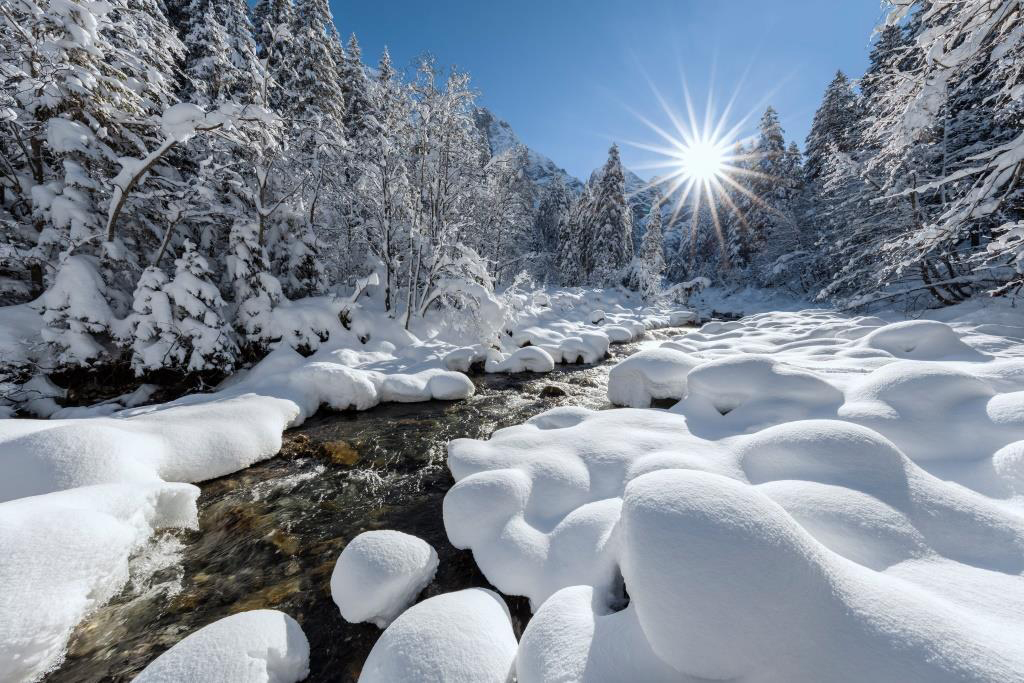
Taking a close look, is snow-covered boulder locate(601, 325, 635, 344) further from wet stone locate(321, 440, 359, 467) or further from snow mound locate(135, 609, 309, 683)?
snow mound locate(135, 609, 309, 683)

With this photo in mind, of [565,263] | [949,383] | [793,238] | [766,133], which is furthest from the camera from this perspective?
[565,263]

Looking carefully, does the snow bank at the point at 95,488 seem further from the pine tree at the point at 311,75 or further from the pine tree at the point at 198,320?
the pine tree at the point at 311,75

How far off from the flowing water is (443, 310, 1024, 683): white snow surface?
692mm

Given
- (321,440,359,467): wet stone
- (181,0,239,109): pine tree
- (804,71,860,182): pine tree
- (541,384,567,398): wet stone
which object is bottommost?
(321,440,359,467): wet stone

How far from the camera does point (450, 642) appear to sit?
183 centimetres

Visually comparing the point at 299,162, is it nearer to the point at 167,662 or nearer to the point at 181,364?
the point at 181,364

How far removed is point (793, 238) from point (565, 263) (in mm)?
16841

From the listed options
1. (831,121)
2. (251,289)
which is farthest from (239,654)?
(831,121)

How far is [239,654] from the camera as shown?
1867mm

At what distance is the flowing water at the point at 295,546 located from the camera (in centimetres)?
231

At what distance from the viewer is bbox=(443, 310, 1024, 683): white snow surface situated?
1.26m

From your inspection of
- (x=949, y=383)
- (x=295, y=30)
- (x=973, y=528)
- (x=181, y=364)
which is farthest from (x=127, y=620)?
(x=295, y=30)

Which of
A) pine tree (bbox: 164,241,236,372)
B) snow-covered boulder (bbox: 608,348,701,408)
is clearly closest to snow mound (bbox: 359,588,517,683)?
snow-covered boulder (bbox: 608,348,701,408)

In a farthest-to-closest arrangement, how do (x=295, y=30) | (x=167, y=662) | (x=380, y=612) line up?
(x=295, y=30) → (x=380, y=612) → (x=167, y=662)
